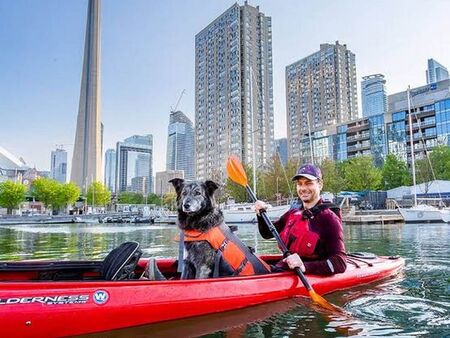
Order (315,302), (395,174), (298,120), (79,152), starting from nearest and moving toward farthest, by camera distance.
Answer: (315,302), (395,174), (79,152), (298,120)

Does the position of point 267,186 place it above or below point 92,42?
below

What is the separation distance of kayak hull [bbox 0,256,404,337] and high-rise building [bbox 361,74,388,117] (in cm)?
16487

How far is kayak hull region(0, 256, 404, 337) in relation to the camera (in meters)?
4.16

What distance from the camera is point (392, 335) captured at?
15.0 ft

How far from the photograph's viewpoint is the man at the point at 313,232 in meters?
5.75

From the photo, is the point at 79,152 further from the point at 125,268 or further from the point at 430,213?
the point at 125,268

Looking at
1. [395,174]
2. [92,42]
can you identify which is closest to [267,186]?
[395,174]

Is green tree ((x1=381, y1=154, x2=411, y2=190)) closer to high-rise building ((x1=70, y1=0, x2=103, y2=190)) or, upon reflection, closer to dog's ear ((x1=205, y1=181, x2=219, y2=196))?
dog's ear ((x1=205, y1=181, x2=219, y2=196))

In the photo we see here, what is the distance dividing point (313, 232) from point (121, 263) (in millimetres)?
2764

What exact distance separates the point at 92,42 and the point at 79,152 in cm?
3786

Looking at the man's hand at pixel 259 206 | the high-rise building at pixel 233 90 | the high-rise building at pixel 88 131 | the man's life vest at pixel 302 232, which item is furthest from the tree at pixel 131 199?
the man's life vest at pixel 302 232

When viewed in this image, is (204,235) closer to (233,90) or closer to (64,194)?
(64,194)

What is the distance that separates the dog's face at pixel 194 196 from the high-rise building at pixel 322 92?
125 m

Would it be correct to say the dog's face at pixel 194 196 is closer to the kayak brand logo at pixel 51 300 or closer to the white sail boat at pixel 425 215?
the kayak brand logo at pixel 51 300
